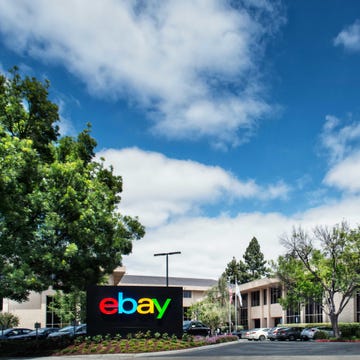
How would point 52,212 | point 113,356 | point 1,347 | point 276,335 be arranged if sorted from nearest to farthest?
1. point 113,356
2. point 52,212
3. point 1,347
4. point 276,335

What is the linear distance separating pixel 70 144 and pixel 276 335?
93.5 ft

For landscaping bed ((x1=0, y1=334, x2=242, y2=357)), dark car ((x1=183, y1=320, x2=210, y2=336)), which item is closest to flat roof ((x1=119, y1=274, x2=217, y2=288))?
dark car ((x1=183, y1=320, x2=210, y2=336))

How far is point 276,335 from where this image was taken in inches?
1752

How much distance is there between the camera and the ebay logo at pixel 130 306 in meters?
24.9

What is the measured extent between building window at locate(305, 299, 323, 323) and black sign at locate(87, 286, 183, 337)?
3201 cm

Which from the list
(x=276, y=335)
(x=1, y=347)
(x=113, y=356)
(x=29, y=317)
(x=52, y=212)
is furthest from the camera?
(x=29, y=317)

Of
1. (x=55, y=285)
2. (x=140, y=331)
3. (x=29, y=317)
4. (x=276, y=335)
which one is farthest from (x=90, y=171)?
(x=29, y=317)

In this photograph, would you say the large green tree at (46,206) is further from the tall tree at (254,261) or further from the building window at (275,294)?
the tall tree at (254,261)

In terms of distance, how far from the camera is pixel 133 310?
82.6 feet

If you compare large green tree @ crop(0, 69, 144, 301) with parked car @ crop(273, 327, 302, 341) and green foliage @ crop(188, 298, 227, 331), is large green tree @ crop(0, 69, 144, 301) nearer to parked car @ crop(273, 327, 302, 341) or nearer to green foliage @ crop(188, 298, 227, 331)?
parked car @ crop(273, 327, 302, 341)

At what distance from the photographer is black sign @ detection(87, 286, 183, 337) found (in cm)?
2464

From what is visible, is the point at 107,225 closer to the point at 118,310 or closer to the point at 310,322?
the point at 118,310

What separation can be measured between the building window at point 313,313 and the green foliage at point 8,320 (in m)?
31.4

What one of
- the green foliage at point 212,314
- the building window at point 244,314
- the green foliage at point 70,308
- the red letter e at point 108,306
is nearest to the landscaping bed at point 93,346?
the red letter e at point 108,306
